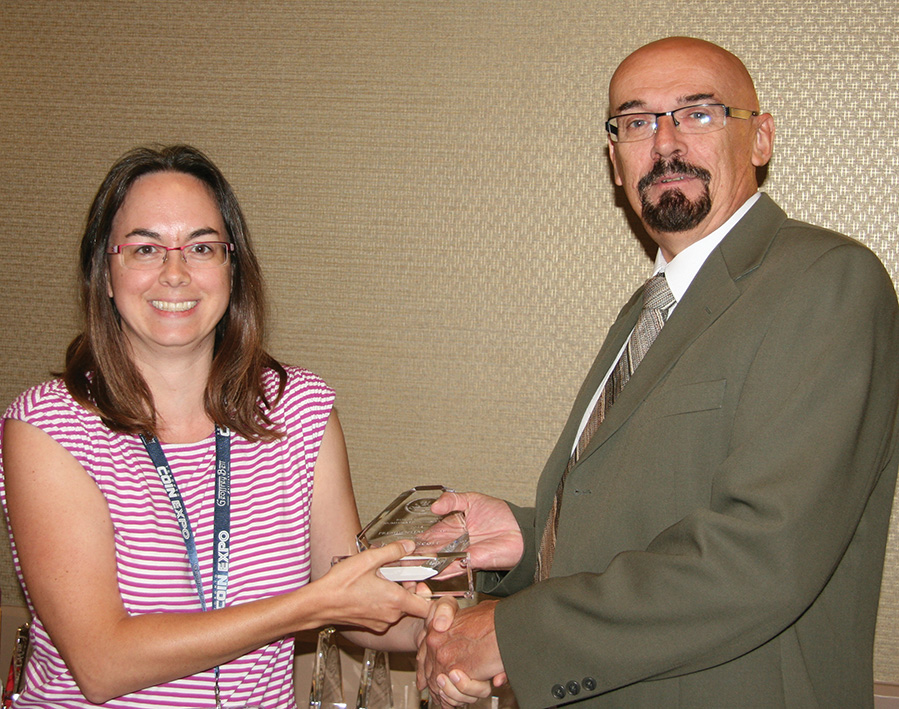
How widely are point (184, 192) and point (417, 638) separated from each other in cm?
123

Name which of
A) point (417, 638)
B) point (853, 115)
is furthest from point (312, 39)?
point (417, 638)

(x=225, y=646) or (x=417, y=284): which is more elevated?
(x=417, y=284)

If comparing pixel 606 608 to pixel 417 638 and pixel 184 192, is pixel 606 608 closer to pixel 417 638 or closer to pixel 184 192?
pixel 417 638

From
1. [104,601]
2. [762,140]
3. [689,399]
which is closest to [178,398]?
[104,601]

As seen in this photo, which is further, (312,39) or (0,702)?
(312,39)

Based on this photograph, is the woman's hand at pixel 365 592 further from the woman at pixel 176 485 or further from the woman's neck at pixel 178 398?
the woman's neck at pixel 178 398

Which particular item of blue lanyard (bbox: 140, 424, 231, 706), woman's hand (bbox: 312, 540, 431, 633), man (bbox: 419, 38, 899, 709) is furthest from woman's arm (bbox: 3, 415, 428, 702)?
man (bbox: 419, 38, 899, 709)

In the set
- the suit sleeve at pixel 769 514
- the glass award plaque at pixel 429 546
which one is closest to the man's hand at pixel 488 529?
the glass award plaque at pixel 429 546

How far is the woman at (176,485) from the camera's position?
5.47 feet

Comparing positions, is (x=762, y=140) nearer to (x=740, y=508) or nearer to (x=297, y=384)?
(x=740, y=508)

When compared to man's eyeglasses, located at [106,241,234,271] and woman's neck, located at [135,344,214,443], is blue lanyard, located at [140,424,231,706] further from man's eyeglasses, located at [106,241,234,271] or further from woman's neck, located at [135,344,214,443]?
man's eyeglasses, located at [106,241,234,271]

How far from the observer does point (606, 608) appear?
1390 millimetres

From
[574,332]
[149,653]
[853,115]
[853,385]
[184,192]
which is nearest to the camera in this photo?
[853,385]

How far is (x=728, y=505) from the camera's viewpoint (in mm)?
1371
